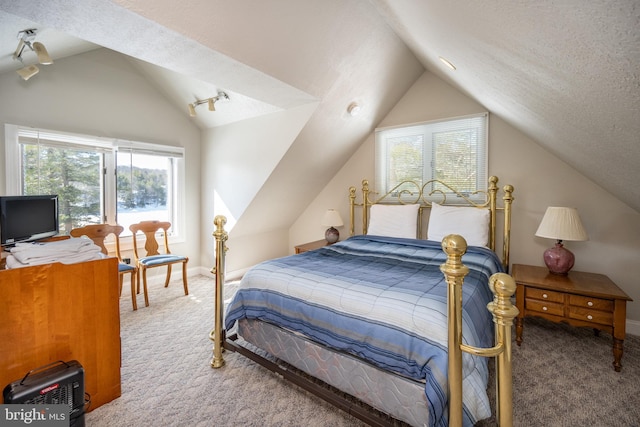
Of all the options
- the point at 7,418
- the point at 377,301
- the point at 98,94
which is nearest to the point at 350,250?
the point at 377,301

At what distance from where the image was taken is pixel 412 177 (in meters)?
3.73

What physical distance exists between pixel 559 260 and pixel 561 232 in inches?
11.0

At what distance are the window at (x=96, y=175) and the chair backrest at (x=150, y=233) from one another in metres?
0.26

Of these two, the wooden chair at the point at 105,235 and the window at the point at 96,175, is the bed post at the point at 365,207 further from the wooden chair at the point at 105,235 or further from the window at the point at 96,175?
the wooden chair at the point at 105,235

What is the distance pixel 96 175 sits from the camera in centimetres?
338

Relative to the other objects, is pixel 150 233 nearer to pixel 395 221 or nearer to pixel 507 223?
pixel 395 221

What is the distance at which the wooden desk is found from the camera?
1439mm

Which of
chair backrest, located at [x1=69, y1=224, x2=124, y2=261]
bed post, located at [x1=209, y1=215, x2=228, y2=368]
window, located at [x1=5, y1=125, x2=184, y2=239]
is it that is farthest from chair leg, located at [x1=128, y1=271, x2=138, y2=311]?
bed post, located at [x1=209, y1=215, x2=228, y2=368]

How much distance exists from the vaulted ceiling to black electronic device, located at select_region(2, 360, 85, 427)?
6.06 ft

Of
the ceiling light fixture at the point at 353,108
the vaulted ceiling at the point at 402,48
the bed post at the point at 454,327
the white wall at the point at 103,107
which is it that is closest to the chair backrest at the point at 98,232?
the white wall at the point at 103,107

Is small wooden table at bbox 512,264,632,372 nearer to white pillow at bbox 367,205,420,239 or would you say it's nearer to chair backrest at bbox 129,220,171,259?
white pillow at bbox 367,205,420,239

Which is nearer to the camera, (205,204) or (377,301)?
(377,301)

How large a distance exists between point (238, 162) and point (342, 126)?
1.43 meters

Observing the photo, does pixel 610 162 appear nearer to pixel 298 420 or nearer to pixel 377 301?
pixel 377 301
